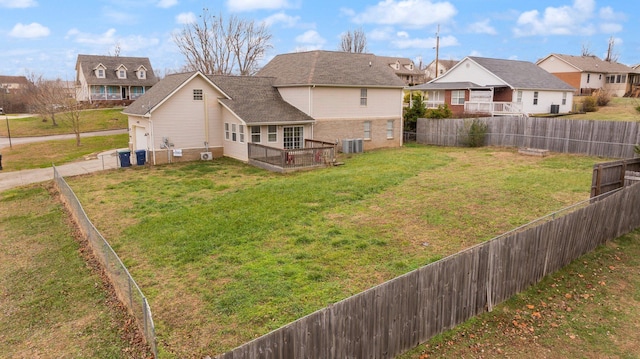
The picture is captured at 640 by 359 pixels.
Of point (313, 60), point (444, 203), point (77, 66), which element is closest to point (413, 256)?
point (444, 203)

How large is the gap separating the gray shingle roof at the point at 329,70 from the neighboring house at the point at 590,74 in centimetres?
3590

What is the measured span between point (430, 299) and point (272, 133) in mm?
→ 20890

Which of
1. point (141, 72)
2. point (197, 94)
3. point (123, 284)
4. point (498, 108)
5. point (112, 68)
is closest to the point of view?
point (123, 284)

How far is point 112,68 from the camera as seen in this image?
198 feet

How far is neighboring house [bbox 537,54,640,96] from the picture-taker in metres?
55.8

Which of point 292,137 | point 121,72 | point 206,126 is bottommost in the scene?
point 292,137

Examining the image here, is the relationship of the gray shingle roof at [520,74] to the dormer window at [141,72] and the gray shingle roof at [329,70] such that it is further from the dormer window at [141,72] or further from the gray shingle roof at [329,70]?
the dormer window at [141,72]

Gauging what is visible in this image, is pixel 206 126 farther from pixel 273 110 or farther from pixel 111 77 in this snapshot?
pixel 111 77

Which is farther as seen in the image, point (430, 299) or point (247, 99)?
point (247, 99)

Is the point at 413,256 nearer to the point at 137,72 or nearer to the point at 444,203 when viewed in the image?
the point at 444,203

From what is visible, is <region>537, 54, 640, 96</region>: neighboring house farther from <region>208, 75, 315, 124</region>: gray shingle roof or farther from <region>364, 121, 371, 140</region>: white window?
<region>208, 75, 315, 124</region>: gray shingle roof

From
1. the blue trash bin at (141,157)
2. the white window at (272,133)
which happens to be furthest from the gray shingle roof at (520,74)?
the blue trash bin at (141,157)

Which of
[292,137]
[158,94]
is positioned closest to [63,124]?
[158,94]

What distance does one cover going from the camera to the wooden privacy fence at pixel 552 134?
24.4m
